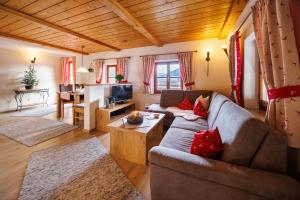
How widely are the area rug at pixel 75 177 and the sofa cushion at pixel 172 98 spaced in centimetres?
217

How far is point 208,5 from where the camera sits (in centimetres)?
225

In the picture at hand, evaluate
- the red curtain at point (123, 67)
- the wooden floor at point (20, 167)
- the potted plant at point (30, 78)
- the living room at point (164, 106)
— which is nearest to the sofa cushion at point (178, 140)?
the living room at point (164, 106)

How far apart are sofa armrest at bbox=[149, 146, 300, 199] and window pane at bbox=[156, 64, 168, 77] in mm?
3656

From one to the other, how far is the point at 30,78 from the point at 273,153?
291 inches

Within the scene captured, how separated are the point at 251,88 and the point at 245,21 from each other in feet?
3.79

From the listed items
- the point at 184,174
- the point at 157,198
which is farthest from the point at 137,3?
the point at 157,198

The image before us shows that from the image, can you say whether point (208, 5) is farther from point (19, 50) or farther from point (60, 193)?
point (19, 50)

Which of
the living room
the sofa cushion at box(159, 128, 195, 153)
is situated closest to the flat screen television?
the living room

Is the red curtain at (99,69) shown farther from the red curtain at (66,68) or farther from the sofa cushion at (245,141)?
the sofa cushion at (245,141)

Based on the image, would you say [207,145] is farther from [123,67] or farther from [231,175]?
[123,67]

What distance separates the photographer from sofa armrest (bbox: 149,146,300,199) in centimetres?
94

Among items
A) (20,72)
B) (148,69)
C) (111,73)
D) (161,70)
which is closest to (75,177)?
(148,69)

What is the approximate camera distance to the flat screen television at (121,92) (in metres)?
4.03

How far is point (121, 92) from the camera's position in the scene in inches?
167
